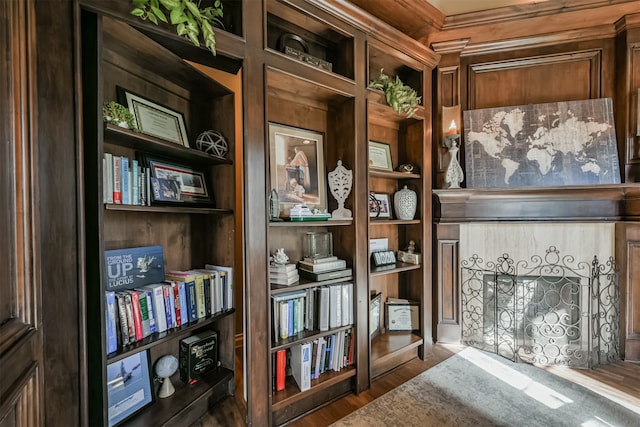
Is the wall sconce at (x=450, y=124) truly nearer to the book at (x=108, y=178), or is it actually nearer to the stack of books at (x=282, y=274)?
the stack of books at (x=282, y=274)

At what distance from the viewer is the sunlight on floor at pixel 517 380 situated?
1.95 meters

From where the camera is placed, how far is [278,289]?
174 centimetres

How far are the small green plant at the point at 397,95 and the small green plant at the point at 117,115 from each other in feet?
5.24

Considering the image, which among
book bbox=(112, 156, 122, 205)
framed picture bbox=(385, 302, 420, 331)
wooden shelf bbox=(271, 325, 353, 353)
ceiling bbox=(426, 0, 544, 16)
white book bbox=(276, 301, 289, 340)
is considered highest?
ceiling bbox=(426, 0, 544, 16)

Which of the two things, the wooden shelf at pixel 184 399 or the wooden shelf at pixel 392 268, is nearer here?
the wooden shelf at pixel 184 399

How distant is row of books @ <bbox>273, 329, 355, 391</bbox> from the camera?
6.05 feet

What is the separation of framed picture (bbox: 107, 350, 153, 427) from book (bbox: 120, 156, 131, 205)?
76 cm

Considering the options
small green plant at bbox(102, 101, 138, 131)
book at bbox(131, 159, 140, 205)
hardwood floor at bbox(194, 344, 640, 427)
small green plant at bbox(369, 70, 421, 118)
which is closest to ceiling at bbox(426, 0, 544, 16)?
small green plant at bbox(369, 70, 421, 118)

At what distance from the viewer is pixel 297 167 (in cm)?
209

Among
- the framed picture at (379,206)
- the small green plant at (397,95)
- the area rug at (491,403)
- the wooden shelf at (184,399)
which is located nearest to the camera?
the wooden shelf at (184,399)

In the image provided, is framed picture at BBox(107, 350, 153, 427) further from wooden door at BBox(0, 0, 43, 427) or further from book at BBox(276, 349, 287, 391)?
book at BBox(276, 349, 287, 391)

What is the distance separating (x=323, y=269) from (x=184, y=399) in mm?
1084

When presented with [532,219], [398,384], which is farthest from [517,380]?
[532,219]

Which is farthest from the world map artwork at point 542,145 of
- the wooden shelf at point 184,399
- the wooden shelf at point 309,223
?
the wooden shelf at point 184,399
